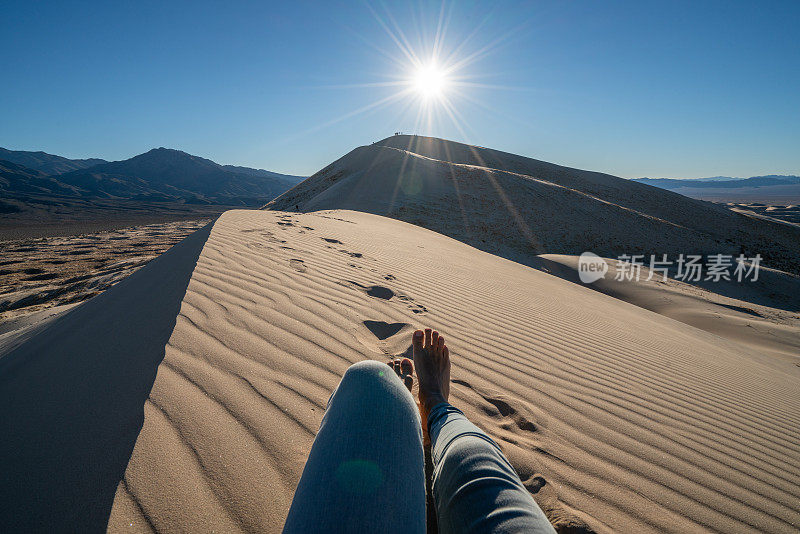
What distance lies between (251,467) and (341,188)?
14.9 m

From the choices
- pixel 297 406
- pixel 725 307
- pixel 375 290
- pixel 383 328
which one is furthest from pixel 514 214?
pixel 297 406

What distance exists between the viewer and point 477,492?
941mm

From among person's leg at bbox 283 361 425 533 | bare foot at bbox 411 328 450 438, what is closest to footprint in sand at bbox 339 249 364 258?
bare foot at bbox 411 328 450 438

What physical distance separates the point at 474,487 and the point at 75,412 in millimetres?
1421

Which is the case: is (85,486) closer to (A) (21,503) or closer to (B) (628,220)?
(A) (21,503)

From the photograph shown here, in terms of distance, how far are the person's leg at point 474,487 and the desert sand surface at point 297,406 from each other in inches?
15.7

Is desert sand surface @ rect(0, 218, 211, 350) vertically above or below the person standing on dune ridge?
below

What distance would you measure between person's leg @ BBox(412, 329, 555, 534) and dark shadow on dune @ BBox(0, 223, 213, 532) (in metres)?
0.94

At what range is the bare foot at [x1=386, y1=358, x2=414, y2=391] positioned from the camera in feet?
5.96

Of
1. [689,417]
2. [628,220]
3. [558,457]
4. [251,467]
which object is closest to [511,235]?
[628,220]

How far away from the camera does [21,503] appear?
2.79 ft

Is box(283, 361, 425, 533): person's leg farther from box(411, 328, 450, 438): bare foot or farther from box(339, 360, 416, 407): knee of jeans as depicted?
box(411, 328, 450, 438): bare foot

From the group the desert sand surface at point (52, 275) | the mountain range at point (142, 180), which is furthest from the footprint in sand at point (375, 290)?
the mountain range at point (142, 180)

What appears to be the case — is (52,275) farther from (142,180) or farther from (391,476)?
(142,180)
